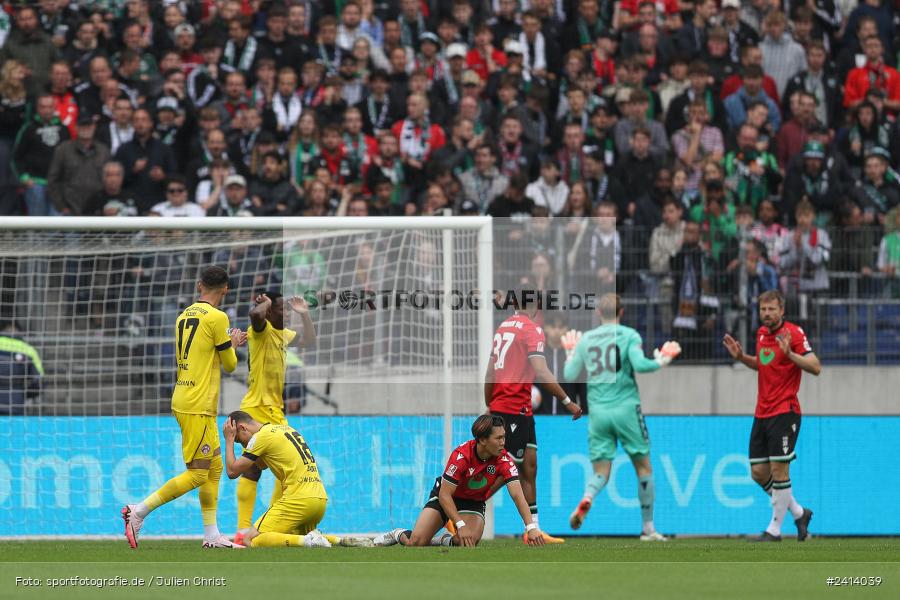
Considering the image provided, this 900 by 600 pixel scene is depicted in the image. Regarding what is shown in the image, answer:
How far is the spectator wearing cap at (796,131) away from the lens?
17.9m

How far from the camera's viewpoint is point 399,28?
18953 millimetres

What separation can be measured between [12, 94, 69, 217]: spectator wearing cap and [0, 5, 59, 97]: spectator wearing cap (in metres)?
0.75

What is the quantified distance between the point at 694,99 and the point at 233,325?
22.7 ft

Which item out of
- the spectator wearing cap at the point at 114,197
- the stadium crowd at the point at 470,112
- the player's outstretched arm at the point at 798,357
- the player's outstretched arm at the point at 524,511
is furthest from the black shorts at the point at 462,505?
the spectator wearing cap at the point at 114,197

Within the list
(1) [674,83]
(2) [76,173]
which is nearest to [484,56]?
(1) [674,83]

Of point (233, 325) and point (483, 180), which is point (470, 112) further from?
point (233, 325)

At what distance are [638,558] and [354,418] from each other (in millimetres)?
4321

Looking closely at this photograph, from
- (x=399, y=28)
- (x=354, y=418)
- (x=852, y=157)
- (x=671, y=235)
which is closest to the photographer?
(x=354, y=418)

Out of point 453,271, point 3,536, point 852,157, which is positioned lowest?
point 3,536

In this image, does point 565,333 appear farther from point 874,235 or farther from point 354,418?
point 874,235

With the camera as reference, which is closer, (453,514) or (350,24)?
(453,514)

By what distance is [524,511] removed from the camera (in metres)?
10.9

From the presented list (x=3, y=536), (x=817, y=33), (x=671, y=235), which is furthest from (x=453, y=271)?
(x=817, y=33)

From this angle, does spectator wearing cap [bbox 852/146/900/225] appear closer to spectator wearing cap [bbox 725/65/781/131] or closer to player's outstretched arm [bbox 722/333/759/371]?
spectator wearing cap [bbox 725/65/781/131]
